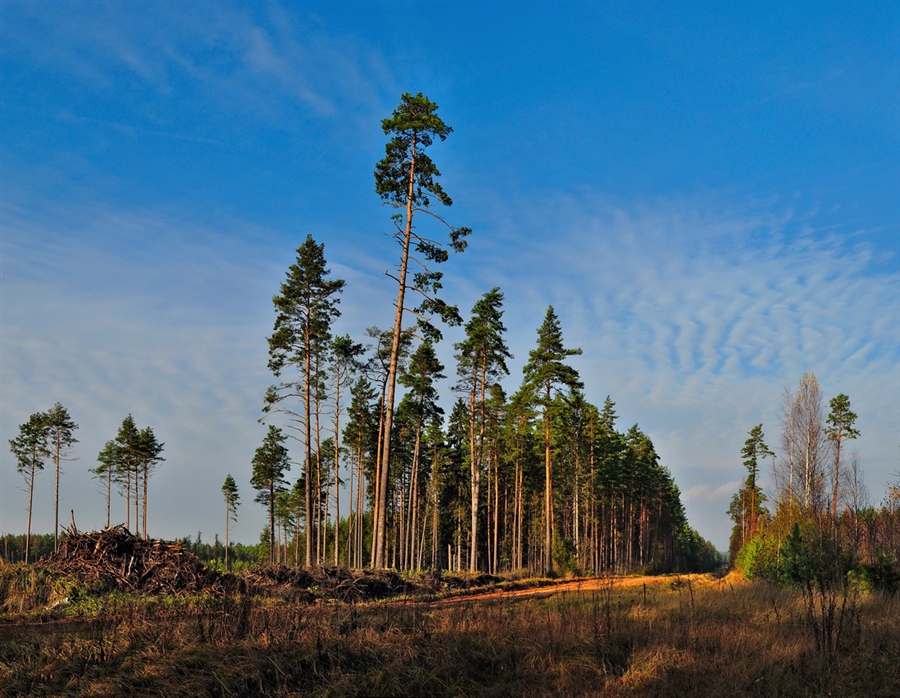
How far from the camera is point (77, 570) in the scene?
13.9 metres

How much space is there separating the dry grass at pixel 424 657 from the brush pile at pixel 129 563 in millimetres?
4659

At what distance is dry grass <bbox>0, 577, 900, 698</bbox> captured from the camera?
643 centimetres

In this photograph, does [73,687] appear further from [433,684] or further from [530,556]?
[530,556]

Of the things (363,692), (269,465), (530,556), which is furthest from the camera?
(530,556)

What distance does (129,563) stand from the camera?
1432cm

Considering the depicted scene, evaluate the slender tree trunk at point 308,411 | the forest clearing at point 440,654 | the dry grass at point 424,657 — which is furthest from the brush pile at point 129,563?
the slender tree trunk at point 308,411

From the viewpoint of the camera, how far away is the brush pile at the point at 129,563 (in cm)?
1387

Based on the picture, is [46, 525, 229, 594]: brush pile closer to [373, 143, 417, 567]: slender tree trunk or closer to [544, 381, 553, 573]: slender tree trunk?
[373, 143, 417, 567]: slender tree trunk

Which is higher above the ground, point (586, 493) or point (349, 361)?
point (349, 361)

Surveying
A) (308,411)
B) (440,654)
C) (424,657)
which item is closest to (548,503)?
(308,411)

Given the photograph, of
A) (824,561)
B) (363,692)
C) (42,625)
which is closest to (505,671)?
(363,692)

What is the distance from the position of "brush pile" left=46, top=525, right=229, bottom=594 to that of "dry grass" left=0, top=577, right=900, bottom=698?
4.66 meters

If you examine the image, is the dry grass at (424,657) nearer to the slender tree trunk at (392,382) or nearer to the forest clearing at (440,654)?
the forest clearing at (440,654)

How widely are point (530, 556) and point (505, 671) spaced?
60.5 m
